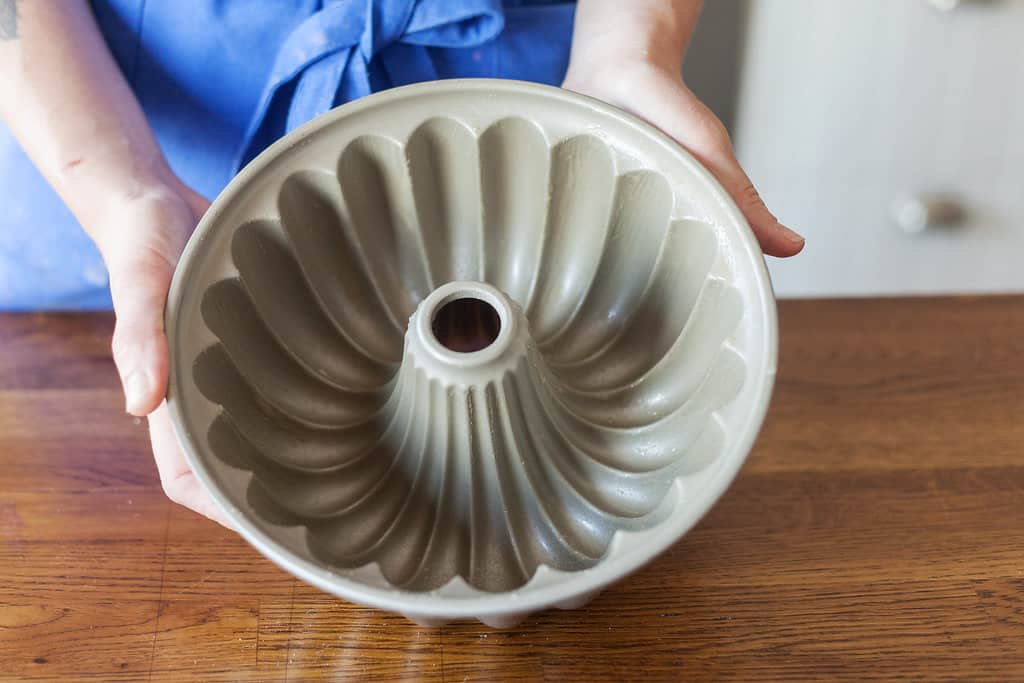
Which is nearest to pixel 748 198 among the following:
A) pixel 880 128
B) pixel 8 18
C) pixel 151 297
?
pixel 151 297

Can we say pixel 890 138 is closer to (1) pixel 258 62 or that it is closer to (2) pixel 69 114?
(1) pixel 258 62

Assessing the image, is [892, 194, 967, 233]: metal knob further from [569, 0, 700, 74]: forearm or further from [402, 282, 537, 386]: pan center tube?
[402, 282, 537, 386]: pan center tube

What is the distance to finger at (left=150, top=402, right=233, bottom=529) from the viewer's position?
0.48 m

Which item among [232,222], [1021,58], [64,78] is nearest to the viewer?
[232,222]

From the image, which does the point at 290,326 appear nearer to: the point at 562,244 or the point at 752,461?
the point at 562,244

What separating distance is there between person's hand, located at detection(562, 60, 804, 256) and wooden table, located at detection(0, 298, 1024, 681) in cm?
16

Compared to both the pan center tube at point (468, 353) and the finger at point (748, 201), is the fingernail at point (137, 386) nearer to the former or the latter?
the pan center tube at point (468, 353)

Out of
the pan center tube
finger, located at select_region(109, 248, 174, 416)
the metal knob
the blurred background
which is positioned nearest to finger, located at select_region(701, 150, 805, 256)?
the pan center tube

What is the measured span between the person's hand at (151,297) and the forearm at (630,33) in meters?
0.27

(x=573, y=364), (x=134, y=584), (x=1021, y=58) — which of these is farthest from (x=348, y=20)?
(x=1021, y=58)

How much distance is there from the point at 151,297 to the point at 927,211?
35.9 inches

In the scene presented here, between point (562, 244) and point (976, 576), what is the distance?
0.31m

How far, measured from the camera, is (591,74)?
61 centimetres

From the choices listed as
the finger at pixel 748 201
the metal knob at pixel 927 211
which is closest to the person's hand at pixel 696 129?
the finger at pixel 748 201
